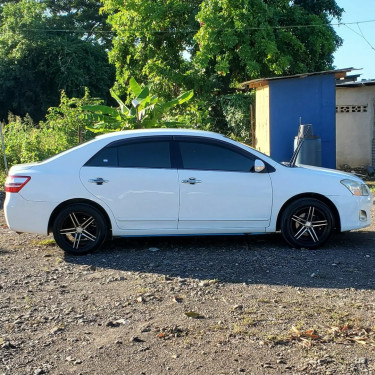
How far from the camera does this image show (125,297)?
5.68 meters

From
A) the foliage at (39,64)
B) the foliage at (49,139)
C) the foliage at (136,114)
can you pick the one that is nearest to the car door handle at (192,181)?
the foliage at (136,114)

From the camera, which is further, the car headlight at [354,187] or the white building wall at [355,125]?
the white building wall at [355,125]

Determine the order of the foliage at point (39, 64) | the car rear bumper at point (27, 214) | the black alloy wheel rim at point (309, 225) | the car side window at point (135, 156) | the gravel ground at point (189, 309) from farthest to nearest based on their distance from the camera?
the foliage at point (39, 64) < the black alloy wheel rim at point (309, 225) < the car side window at point (135, 156) < the car rear bumper at point (27, 214) < the gravel ground at point (189, 309)

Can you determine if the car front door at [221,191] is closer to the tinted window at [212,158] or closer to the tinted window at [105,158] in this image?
the tinted window at [212,158]

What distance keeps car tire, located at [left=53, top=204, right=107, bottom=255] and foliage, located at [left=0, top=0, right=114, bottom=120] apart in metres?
29.9

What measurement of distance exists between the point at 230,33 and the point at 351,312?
51.9 feet

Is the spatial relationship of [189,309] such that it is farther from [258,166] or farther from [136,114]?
[136,114]

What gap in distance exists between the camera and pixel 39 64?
36.4 m

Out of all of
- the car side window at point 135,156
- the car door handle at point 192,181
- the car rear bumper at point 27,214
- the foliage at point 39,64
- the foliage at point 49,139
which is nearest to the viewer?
the car rear bumper at point 27,214

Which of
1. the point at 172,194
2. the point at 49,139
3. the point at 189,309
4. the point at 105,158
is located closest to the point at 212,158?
the point at 172,194

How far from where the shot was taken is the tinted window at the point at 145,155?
752 centimetres

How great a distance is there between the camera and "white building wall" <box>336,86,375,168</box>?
17.5 m

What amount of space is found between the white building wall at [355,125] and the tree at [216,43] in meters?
3.11

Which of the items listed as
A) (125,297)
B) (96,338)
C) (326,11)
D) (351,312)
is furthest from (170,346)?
(326,11)
